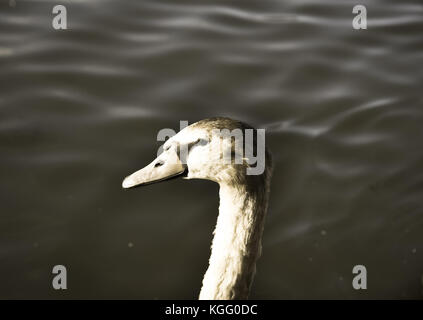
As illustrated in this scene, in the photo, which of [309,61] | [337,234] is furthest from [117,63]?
[337,234]

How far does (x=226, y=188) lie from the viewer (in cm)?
291

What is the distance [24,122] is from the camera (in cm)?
489

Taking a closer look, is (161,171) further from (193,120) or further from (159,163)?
(193,120)

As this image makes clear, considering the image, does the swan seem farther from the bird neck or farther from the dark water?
the dark water

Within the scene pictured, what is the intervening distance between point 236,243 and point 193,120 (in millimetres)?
2275

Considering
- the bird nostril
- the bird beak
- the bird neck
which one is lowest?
the bird neck

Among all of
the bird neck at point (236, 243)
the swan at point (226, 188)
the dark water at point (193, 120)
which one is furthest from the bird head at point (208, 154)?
the dark water at point (193, 120)

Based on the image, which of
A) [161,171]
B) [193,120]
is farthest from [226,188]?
[193,120]

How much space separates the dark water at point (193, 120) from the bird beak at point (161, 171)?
1153 millimetres

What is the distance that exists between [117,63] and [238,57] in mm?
1364

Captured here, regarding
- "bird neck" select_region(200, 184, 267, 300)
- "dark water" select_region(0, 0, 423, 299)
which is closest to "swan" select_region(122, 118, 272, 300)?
"bird neck" select_region(200, 184, 267, 300)

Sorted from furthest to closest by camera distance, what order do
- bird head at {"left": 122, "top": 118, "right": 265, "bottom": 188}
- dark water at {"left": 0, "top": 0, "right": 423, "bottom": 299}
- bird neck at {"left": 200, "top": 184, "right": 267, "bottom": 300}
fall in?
1. dark water at {"left": 0, "top": 0, "right": 423, "bottom": 299}
2. bird neck at {"left": 200, "top": 184, "right": 267, "bottom": 300}
3. bird head at {"left": 122, "top": 118, "right": 265, "bottom": 188}

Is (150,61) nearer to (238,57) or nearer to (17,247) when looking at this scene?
(238,57)

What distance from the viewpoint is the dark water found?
3.96 metres
